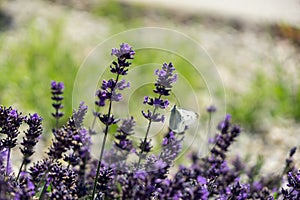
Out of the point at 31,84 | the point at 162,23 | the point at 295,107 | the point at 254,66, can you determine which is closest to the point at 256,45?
the point at 254,66

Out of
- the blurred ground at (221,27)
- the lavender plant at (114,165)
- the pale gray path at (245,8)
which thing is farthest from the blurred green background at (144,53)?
the lavender plant at (114,165)

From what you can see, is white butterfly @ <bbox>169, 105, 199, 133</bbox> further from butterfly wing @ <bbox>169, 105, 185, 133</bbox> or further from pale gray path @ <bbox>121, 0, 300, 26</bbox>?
pale gray path @ <bbox>121, 0, 300, 26</bbox>

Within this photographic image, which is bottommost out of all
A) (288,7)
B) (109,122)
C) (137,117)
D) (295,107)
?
(109,122)

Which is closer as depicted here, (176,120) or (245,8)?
(176,120)

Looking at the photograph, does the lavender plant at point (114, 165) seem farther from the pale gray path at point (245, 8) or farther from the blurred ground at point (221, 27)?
the pale gray path at point (245, 8)

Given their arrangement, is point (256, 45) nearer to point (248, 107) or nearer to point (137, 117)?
point (248, 107)

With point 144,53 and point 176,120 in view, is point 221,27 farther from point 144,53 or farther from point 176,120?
point 176,120

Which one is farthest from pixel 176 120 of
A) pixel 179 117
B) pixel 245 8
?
pixel 245 8

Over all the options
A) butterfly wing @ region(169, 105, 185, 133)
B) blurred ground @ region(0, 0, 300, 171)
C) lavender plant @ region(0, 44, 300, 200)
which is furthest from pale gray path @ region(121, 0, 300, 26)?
butterfly wing @ region(169, 105, 185, 133)
